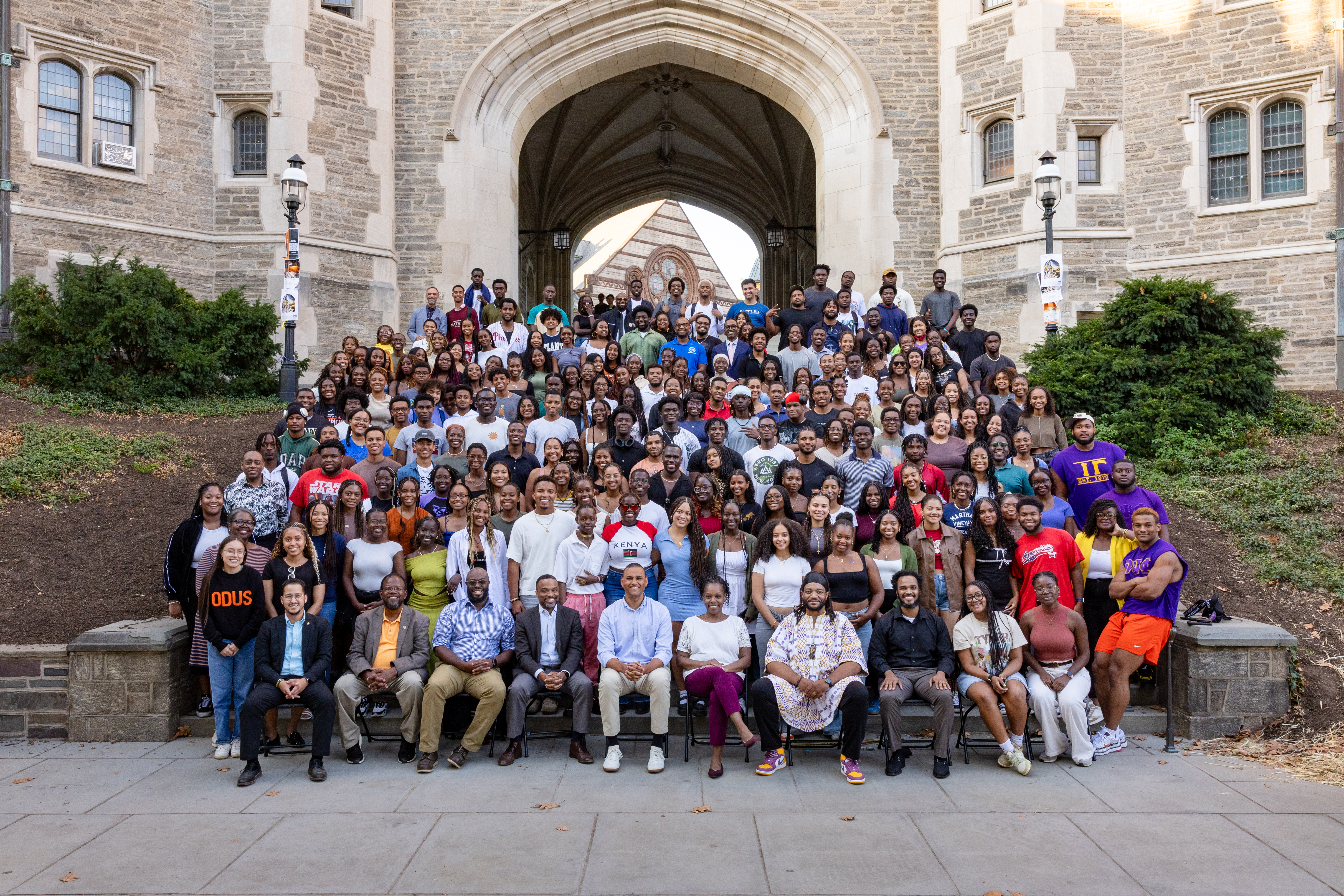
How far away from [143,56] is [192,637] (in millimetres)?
11955

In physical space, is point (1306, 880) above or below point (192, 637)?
below

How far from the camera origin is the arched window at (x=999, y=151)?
16.2 metres

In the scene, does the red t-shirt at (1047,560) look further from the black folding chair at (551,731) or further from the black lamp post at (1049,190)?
the black lamp post at (1049,190)

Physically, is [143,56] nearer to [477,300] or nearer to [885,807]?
[477,300]

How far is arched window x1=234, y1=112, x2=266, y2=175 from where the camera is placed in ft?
52.3

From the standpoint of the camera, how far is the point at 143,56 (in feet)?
50.0

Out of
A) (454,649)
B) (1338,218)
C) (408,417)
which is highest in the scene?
Result: (1338,218)

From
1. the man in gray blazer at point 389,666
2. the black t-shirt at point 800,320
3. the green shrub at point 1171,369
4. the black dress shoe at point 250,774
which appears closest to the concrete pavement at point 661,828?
the black dress shoe at point 250,774

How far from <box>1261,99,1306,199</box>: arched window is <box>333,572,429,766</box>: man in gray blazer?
50.0ft

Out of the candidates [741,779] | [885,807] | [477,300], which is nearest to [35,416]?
[477,300]

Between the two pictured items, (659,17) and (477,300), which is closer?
(477,300)

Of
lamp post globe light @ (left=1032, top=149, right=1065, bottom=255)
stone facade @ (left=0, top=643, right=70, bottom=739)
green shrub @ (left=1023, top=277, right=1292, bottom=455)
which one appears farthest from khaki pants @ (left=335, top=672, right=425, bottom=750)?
lamp post globe light @ (left=1032, top=149, right=1065, bottom=255)

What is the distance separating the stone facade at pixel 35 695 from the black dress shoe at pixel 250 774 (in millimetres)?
1855

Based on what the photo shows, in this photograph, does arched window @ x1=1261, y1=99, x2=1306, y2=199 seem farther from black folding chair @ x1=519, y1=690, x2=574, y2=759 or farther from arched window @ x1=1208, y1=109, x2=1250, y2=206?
black folding chair @ x1=519, y1=690, x2=574, y2=759
